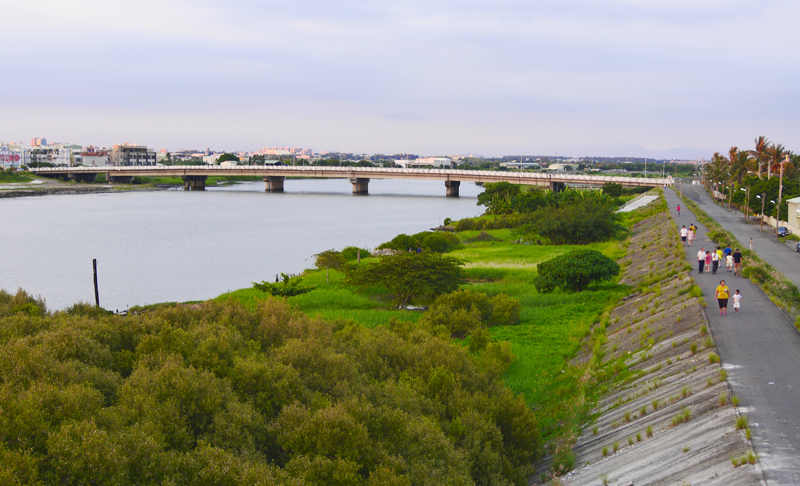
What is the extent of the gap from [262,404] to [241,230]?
6639 cm

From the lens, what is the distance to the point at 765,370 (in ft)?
52.4

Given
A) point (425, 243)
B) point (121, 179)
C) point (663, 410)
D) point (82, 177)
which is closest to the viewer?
point (663, 410)

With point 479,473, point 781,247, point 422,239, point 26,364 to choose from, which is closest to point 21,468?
point 26,364

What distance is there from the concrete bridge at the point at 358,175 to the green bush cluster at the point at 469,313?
96254mm

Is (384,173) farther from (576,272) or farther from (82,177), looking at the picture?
(576,272)

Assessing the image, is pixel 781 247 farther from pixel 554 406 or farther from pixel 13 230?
pixel 13 230

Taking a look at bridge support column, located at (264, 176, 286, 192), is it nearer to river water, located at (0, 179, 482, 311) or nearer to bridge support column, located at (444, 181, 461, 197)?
river water, located at (0, 179, 482, 311)

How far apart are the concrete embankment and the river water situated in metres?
26.5

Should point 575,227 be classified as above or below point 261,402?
below

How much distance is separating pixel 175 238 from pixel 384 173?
222 ft

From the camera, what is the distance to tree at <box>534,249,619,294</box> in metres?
34.2

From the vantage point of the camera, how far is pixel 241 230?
7738 centimetres

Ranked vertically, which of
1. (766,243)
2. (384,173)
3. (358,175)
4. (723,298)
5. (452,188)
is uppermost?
(384,173)

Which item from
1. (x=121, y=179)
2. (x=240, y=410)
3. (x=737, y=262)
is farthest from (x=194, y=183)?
(x=240, y=410)
